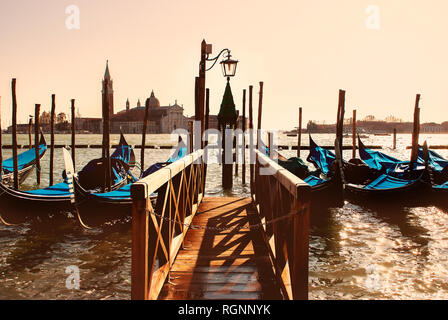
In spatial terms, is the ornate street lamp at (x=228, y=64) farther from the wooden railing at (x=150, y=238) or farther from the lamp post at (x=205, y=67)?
the wooden railing at (x=150, y=238)

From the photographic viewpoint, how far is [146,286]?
2334 millimetres

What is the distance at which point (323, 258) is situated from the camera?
6129mm

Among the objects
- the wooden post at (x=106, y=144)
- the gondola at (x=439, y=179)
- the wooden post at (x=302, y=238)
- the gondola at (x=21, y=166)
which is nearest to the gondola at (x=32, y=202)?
the wooden post at (x=106, y=144)

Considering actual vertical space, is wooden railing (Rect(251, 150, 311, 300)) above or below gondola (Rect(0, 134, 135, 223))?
above

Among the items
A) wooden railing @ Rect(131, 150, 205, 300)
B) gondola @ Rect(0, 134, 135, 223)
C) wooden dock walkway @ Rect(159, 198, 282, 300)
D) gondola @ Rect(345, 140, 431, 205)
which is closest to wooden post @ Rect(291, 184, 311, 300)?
wooden dock walkway @ Rect(159, 198, 282, 300)

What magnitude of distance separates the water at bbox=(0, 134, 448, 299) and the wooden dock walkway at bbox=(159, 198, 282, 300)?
110cm

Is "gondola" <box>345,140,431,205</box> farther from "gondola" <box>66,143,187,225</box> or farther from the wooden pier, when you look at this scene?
the wooden pier

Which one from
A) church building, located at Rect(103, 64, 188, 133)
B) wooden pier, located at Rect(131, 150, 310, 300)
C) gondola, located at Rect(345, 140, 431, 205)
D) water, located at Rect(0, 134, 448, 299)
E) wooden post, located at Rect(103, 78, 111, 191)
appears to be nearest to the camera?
wooden pier, located at Rect(131, 150, 310, 300)

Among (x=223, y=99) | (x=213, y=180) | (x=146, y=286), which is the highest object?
(x=223, y=99)

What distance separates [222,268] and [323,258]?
2.97m

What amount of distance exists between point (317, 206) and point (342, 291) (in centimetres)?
411

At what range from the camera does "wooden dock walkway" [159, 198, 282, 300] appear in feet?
10.1
